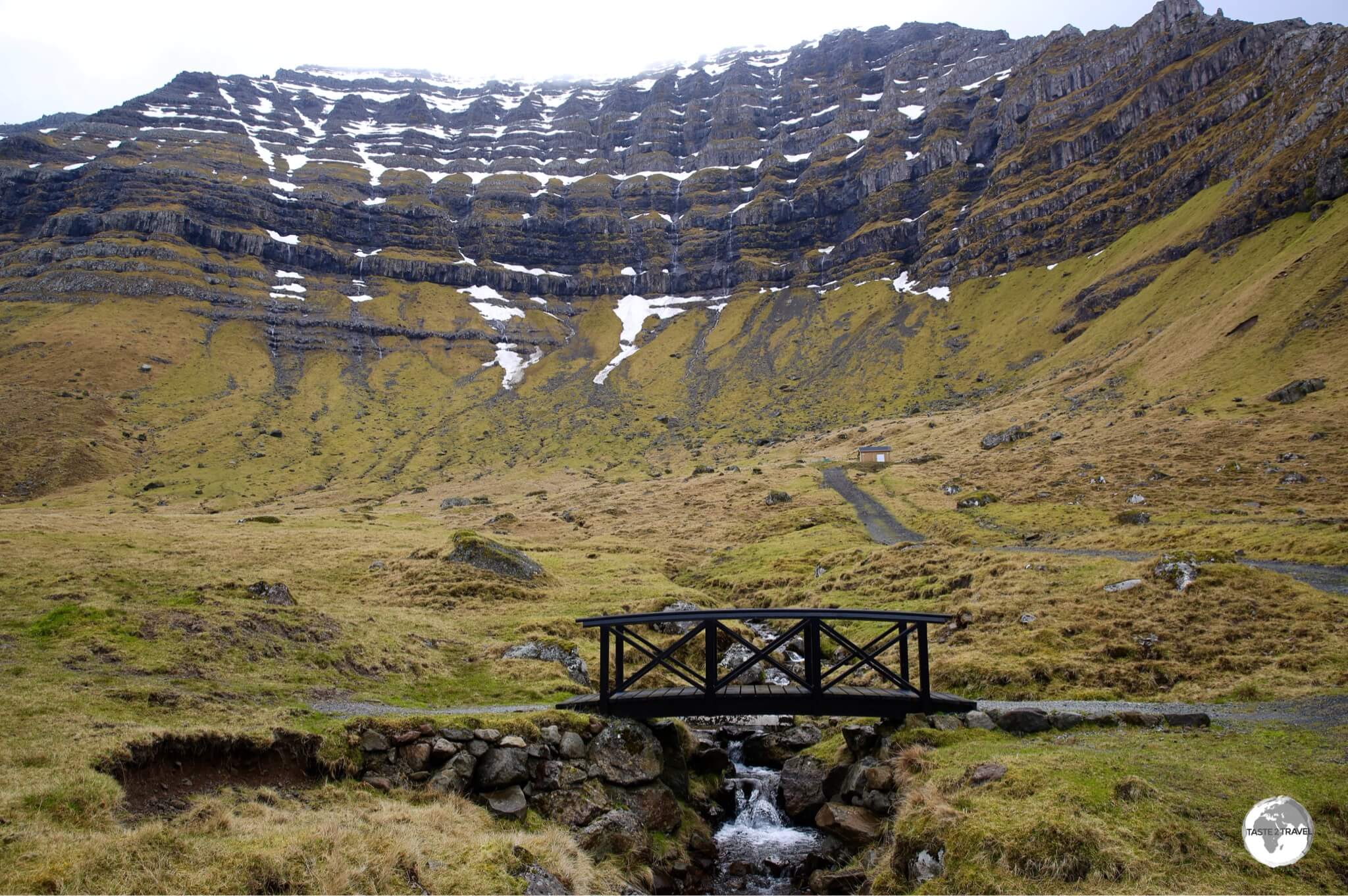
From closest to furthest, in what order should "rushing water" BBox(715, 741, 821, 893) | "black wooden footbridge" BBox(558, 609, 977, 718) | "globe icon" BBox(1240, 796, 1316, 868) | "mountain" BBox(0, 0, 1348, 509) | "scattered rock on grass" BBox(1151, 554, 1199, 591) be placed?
1. "globe icon" BBox(1240, 796, 1316, 868)
2. "rushing water" BBox(715, 741, 821, 893)
3. "black wooden footbridge" BBox(558, 609, 977, 718)
4. "scattered rock on grass" BBox(1151, 554, 1199, 591)
5. "mountain" BBox(0, 0, 1348, 509)

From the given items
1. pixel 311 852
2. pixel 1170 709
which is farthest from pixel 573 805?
pixel 1170 709

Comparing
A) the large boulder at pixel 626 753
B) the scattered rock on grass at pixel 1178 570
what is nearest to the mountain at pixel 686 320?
the scattered rock on grass at pixel 1178 570

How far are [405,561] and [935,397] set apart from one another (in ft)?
367

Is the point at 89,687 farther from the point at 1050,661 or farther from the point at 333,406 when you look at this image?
the point at 333,406

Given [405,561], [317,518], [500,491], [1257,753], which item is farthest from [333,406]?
[1257,753]

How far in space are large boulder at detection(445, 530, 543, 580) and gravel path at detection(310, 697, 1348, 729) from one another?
1967 centimetres

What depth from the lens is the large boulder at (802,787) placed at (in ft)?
63.4

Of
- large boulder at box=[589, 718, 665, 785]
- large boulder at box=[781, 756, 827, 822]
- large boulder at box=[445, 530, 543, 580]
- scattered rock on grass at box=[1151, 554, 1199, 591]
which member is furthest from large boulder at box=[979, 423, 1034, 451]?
large boulder at box=[589, 718, 665, 785]

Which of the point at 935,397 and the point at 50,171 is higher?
the point at 50,171

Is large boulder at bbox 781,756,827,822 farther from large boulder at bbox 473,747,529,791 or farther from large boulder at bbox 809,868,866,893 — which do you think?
large boulder at bbox 473,747,529,791

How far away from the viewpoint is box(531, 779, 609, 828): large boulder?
16297 mm

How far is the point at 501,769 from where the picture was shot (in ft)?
53.2

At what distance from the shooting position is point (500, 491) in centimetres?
10431

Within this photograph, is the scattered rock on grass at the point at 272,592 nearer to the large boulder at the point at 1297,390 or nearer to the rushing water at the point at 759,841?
the rushing water at the point at 759,841
